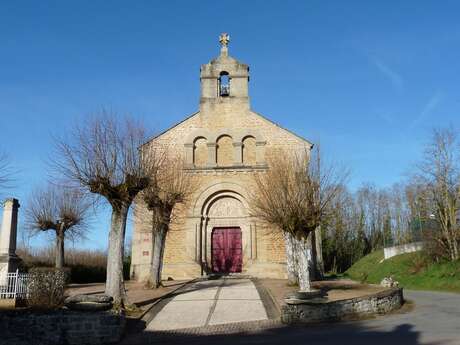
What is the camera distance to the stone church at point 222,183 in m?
24.6

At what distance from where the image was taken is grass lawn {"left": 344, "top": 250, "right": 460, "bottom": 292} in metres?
24.1

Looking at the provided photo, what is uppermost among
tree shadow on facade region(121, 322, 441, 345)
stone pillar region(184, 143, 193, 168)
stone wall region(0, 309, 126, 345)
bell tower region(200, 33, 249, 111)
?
bell tower region(200, 33, 249, 111)

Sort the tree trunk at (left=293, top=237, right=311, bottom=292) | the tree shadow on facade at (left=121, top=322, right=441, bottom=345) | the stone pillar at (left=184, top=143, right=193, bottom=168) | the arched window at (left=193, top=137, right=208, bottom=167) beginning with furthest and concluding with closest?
the arched window at (left=193, top=137, right=208, bottom=167) → the stone pillar at (left=184, top=143, right=193, bottom=168) → the tree trunk at (left=293, top=237, right=311, bottom=292) → the tree shadow on facade at (left=121, top=322, right=441, bottom=345)

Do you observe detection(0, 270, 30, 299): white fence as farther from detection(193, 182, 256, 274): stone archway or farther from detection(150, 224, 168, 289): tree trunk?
detection(193, 182, 256, 274): stone archway

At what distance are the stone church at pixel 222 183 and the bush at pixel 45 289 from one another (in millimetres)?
10462

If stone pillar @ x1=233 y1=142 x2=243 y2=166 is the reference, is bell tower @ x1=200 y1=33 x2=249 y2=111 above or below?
above

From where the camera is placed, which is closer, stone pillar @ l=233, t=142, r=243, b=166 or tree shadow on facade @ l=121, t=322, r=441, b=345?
tree shadow on facade @ l=121, t=322, r=441, b=345

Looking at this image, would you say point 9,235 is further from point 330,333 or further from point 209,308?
point 330,333

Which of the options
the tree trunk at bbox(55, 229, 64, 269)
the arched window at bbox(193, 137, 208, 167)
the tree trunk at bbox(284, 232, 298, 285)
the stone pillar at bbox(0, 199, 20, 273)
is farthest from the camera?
the arched window at bbox(193, 137, 208, 167)

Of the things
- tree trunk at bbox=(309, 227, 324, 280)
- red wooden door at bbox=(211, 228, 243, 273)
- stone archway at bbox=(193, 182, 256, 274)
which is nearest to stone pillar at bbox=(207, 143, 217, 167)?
stone archway at bbox=(193, 182, 256, 274)

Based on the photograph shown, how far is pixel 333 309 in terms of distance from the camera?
12.9 meters

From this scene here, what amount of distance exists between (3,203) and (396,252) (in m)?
29.2

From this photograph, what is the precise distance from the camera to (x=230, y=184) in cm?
2545

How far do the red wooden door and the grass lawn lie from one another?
10.1m
